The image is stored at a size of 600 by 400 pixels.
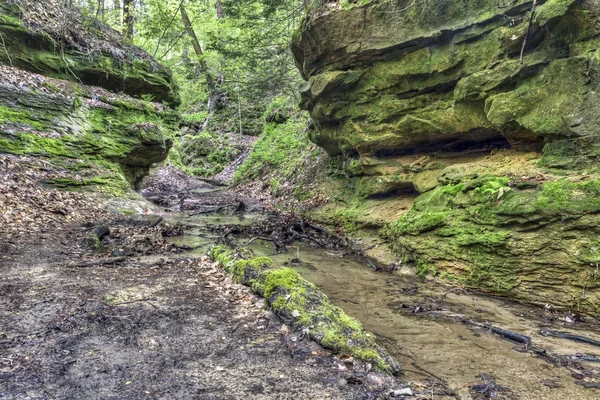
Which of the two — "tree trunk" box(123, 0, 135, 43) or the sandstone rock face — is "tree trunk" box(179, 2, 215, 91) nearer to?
"tree trunk" box(123, 0, 135, 43)

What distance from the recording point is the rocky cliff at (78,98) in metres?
10.6

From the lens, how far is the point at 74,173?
1073cm

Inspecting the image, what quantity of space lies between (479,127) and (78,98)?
12779mm

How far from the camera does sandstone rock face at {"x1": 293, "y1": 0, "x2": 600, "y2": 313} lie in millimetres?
5242

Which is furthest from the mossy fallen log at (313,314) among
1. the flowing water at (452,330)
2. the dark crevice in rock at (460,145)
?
the dark crevice in rock at (460,145)

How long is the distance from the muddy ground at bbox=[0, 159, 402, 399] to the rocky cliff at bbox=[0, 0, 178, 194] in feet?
18.2

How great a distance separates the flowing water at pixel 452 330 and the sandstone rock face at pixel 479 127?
638 mm

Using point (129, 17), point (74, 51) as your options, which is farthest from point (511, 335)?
point (129, 17)

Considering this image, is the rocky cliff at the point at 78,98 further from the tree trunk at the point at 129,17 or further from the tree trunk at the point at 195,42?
the tree trunk at the point at 195,42

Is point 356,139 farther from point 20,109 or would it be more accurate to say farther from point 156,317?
point 20,109

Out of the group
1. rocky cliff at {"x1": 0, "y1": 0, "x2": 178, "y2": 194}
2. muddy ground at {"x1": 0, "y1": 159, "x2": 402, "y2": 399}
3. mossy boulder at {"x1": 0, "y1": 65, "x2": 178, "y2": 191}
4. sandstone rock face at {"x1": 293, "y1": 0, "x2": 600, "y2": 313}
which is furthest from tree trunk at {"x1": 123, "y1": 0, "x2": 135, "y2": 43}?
muddy ground at {"x1": 0, "y1": 159, "x2": 402, "y2": 399}

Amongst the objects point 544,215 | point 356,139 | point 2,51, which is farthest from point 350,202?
point 2,51

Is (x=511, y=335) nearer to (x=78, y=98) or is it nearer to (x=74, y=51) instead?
(x=78, y=98)

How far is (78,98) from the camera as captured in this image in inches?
482
